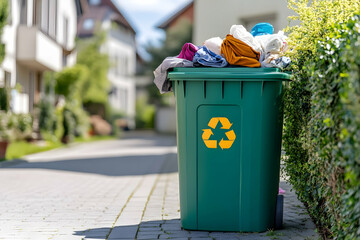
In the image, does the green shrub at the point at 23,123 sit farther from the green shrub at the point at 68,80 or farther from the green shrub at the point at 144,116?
the green shrub at the point at 144,116

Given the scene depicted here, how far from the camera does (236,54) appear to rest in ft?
15.4

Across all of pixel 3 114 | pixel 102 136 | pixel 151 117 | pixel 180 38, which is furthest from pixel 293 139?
pixel 151 117

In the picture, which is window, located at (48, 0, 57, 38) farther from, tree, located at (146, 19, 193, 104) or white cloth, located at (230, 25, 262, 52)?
white cloth, located at (230, 25, 262, 52)

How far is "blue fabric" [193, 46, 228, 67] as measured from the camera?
465cm

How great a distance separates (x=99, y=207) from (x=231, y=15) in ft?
31.4

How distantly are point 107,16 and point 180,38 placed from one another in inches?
391

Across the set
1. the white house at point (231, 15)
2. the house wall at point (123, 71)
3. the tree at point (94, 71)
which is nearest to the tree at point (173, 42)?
the tree at point (94, 71)

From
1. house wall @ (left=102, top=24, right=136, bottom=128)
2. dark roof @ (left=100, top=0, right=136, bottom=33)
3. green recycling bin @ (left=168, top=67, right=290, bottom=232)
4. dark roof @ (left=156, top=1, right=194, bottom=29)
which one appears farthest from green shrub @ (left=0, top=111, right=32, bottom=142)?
dark roof @ (left=100, top=0, right=136, bottom=33)

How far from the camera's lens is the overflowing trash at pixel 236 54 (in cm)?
466

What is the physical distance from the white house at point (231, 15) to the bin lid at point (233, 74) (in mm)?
8538

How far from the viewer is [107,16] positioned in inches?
1663

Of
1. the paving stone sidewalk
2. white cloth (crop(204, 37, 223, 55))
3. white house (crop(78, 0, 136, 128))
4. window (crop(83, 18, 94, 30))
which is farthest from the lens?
window (crop(83, 18, 94, 30))

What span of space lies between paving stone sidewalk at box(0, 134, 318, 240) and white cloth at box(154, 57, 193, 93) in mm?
1285

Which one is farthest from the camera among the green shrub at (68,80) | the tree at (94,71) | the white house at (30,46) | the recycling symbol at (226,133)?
the tree at (94,71)
